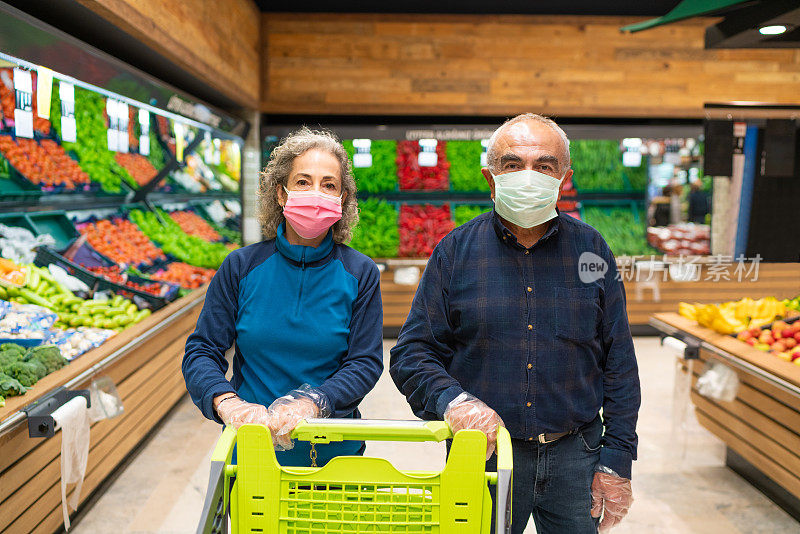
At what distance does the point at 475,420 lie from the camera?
4.56 ft

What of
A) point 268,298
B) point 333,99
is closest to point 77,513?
point 268,298

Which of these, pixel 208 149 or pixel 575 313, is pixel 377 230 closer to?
pixel 208 149

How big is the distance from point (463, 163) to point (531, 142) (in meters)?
5.47

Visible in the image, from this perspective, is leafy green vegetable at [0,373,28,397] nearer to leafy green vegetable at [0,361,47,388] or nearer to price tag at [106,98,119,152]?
leafy green vegetable at [0,361,47,388]

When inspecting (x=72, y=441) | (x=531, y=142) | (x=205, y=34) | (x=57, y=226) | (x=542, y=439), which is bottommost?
(x=72, y=441)

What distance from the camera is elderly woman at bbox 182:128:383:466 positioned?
5.32 ft

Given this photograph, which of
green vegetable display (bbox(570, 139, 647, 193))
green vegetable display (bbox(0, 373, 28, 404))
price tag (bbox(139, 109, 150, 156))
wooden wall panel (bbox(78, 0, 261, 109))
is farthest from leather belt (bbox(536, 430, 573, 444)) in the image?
green vegetable display (bbox(570, 139, 647, 193))

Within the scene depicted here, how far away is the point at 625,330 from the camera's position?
1.65m

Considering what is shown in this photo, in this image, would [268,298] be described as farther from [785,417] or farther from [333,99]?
[333,99]

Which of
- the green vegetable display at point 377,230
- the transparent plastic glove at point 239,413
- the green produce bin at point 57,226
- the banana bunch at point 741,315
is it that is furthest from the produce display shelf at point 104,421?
the banana bunch at point 741,315

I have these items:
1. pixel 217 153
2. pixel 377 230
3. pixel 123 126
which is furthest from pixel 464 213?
pixel 123 126

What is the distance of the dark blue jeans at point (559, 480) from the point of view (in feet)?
5.36

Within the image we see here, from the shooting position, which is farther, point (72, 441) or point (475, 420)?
point (72, 441)

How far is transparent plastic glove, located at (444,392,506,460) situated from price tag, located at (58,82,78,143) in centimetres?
288
